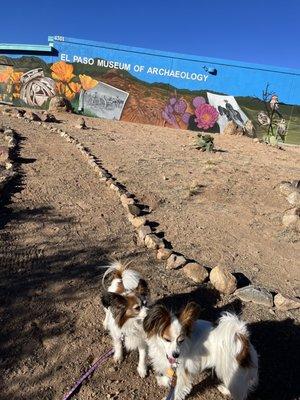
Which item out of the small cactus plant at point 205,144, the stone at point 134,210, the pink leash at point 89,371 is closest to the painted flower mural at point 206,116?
the small cactus plant at point 205,144

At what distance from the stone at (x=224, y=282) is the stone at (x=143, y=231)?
1478 millimetres

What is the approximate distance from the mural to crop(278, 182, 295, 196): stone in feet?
48.3

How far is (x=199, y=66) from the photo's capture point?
23938 millimetres

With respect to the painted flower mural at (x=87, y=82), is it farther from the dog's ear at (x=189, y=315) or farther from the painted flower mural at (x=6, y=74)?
the dog's ear at (x=189, y=315)

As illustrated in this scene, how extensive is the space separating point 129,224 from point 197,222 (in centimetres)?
138

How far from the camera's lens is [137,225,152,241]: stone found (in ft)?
21.1

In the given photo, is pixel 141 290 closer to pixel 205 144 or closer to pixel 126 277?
pixel 126 277

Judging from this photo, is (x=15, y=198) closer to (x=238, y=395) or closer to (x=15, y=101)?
(x=238, y=395)

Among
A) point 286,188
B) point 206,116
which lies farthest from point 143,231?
point 206,116

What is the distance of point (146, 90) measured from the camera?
79.7ft

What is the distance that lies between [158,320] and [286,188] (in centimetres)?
735

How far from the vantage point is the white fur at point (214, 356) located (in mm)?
3406

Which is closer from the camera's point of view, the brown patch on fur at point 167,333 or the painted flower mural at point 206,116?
the brown patch on fur at point 167,333

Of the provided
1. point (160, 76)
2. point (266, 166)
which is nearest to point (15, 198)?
point (266, 166)
